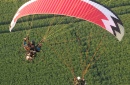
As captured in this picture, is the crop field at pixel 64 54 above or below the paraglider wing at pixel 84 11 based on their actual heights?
below

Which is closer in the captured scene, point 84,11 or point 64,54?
point 84,11

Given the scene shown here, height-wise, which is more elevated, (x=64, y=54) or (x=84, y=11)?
(x=84, y=11)

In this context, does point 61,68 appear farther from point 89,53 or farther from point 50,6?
point 50,6

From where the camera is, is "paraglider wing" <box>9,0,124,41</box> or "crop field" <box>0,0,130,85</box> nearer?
"paraglider wing" <box>9,0,124,41</box>

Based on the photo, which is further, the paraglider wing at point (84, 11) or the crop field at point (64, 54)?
the crop field at point (64, 54)

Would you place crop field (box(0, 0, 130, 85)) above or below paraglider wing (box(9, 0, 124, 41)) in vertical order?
below
